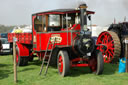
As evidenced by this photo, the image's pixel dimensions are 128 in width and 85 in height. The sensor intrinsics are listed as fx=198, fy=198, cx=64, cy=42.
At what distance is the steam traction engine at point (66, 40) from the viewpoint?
6664 mm

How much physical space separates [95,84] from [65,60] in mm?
1325

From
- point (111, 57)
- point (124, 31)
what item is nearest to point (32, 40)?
point (111, 57)

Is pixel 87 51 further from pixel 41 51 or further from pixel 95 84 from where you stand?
pixel 41 51

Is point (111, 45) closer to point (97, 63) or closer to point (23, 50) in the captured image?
point (97, 63)

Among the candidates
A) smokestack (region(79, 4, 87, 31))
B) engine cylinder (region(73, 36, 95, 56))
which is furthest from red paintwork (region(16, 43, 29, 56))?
smokestack (region(79, 4, 87, 31))

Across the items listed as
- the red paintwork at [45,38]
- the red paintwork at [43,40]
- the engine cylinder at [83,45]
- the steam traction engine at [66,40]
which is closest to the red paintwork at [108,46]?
the steam traction engine at [66,40]

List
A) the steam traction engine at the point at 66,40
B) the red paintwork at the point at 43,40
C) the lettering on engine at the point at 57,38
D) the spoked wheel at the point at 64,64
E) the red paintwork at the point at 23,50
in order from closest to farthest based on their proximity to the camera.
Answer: the spoked wheel at the point at 64,64, the steam traction engine at the point at 66,40, the red paintwork at the point at 43,40, the lettering on engine at the point at 57,38, the red paintwork at the point at 23,50

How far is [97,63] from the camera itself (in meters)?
6.91

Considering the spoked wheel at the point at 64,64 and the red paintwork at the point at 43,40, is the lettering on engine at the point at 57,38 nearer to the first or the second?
the red paintwork at the point at 43,40

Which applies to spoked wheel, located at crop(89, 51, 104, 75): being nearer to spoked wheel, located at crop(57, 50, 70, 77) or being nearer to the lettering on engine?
spoked wheel, located at crop(57, 50, 70, 77)

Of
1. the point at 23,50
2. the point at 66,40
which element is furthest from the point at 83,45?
the point at 23,50

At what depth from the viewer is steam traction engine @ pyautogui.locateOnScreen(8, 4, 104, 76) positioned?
6.66 m

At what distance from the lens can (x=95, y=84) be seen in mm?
5734

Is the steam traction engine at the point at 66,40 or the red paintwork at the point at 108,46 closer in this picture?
the steam traction engine at the point at 66,40
